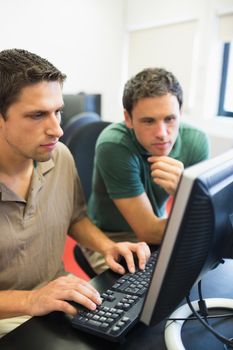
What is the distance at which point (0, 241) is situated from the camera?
0.90m

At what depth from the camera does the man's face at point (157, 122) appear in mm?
1271

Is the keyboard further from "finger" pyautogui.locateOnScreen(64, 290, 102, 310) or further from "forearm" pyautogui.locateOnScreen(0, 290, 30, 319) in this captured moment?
"forearm" pyautogui.locateOnScreen(0, 290, 30, 319)

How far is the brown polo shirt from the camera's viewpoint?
3.01ft

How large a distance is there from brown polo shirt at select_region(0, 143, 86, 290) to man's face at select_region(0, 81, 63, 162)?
11 cm

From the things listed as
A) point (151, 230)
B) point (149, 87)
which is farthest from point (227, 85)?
point (151, 230)

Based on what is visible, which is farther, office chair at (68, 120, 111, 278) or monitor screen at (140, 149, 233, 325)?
office chair at (68, 120, 111, 278)

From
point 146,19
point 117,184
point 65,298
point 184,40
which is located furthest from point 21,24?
point 65,298

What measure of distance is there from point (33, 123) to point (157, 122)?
0.52 meters

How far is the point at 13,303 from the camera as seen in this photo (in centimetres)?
78

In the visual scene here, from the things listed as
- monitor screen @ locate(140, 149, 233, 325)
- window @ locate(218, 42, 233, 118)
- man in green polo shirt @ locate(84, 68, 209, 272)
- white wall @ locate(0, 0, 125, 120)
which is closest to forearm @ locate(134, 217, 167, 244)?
man in green polo shirt @ locate(84, 68, 209, 272)

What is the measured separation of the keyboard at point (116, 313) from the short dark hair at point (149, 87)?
72cm

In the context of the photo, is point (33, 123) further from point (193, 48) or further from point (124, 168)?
point (193, 48)

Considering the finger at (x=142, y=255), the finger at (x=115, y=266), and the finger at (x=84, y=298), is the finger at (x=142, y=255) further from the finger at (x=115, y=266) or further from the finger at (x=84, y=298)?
the finger at (x=84, y=298)

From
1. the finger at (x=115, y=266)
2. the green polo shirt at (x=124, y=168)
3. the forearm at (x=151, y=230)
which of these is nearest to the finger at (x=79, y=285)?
the finger at (x=115, y=266)
